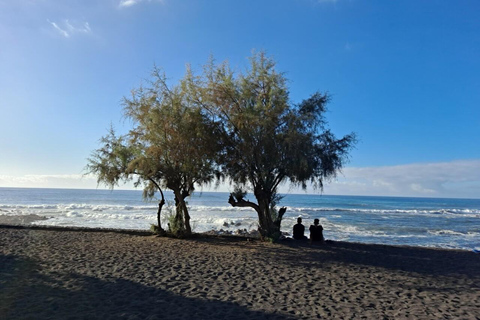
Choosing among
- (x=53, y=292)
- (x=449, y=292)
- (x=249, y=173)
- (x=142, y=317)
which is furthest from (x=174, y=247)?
(x=449, y=292)

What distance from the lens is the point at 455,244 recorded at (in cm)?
1909

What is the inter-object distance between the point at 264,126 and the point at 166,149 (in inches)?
147

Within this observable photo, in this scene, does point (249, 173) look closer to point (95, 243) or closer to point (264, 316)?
point (95, 243)

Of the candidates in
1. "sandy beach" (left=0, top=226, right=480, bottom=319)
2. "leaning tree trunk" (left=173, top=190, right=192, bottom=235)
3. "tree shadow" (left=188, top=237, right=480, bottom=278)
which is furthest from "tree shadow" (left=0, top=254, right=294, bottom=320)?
"leaning tree trunk" (left=173, top=190, right=192, bottom=235)

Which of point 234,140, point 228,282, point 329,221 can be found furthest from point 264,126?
point 329,221

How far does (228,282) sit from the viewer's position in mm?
7715

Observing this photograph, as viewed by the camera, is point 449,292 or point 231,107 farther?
point 231,107

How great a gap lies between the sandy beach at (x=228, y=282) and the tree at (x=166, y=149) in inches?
107

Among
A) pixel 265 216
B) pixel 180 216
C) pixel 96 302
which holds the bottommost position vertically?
pixel 96 302

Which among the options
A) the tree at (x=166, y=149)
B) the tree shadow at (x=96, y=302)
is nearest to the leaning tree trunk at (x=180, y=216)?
the tree at (x=166, y=149)

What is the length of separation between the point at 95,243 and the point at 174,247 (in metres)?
2.99

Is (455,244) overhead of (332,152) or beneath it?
beneath

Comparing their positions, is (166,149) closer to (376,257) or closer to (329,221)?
(376,257)

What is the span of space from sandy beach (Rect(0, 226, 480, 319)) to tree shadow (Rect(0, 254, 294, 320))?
0.02 meters
